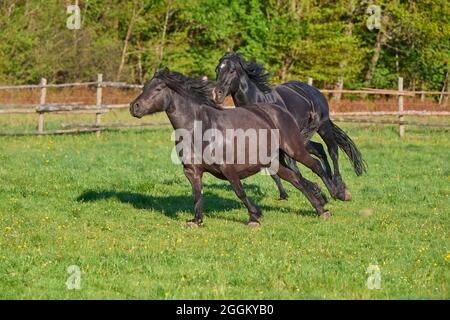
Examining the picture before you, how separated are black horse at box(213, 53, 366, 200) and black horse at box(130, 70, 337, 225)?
737 millimetres

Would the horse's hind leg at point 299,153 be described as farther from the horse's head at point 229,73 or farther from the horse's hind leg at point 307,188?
the horse's head at point 229,73

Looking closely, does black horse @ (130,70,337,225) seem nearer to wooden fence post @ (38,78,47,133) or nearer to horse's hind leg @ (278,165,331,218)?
horse's hind leg @ (278,165,331,218)

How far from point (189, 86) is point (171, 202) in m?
2.51

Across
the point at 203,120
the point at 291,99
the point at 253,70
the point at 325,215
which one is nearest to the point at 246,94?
the point at 253,70

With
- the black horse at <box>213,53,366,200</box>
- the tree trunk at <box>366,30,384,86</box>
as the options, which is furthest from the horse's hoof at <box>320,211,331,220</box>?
the tree trunk at <box>366,30,384,86</box>

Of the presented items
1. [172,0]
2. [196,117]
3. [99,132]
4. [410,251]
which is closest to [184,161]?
[196,117]

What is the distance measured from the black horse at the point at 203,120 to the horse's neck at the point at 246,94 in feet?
5.25

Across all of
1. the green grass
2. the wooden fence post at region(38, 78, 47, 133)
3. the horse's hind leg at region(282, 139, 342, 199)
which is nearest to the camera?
the green grass

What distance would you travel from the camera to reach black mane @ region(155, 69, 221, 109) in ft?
33.0

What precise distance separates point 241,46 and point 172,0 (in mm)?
4039

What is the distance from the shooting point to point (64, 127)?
2245 cm

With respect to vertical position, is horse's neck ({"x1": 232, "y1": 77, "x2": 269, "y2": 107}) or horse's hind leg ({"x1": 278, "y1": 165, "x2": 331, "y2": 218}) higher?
horse's neck ({"x1": 232, "y1": 77, "x2": 269, "y2": 107})

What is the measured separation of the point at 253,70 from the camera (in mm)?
12141

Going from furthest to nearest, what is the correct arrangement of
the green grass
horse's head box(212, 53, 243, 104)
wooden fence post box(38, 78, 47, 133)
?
wooden fence post box(38, 78, 47, 133) < horse's head box(212, 53, 243, 104) < the green grass
